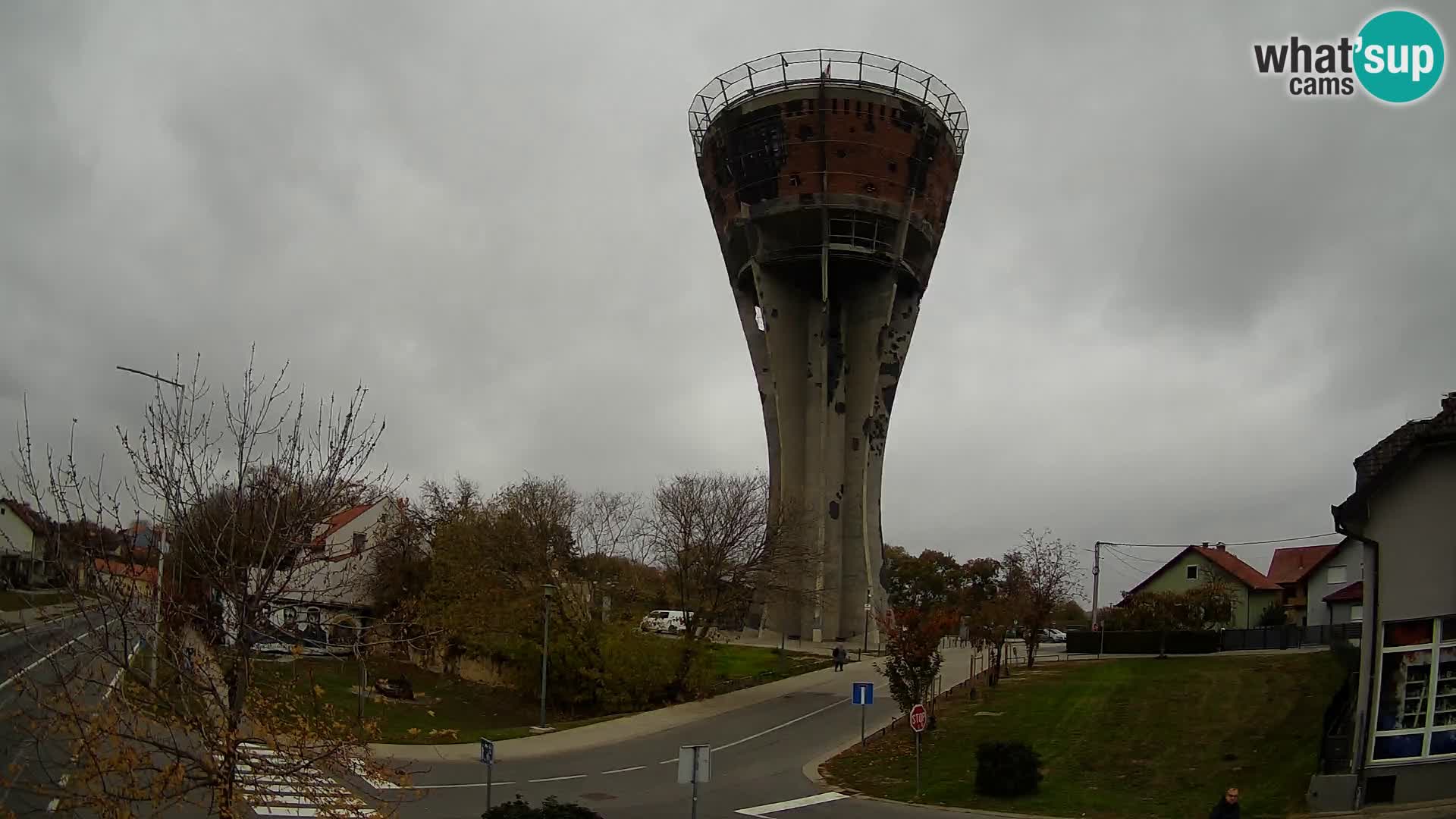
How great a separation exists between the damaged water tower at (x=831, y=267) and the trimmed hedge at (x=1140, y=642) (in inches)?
496

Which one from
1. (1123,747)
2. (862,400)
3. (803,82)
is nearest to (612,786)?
(1123,747)

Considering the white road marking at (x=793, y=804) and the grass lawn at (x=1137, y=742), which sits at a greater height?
the grass lawn at (x=1137, y=742)

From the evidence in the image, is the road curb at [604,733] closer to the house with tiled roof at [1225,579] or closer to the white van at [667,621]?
the white van at [667,621]

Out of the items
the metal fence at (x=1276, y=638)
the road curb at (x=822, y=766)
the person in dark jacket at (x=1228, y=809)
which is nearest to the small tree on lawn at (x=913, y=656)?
the road curb at (x=822, y=766)

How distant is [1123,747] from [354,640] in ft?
68.3

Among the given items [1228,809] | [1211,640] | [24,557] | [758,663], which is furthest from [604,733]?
[1211,640]

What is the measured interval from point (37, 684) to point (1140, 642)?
46.2 meters

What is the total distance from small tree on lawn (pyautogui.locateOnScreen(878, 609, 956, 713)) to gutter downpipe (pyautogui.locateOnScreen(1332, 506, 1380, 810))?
38.1 ft

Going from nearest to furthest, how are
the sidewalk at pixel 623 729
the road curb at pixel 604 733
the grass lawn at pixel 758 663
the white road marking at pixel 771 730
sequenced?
the road curb at pixel 604 733 < the sidewalk at pixel 623 729 < the white road marking at pixel 771 730 < the grass lawn at pixel 758 663

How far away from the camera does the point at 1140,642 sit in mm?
46406

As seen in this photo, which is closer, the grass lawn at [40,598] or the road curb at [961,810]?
the grass lawn at [40,598]

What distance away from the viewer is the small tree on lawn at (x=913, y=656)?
27.0 meters

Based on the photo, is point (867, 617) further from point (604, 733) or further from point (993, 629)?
point (604, 733)

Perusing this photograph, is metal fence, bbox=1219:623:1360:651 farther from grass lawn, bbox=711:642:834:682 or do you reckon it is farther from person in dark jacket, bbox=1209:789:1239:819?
person in dark jacket, bbox=1209:789:1239:819
